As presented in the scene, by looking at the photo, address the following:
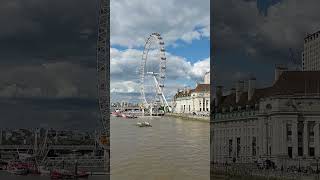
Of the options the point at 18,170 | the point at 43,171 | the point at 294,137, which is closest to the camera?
the point at 294,137

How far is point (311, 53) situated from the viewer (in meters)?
9.70

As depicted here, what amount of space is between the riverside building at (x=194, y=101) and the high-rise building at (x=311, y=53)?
949 cm

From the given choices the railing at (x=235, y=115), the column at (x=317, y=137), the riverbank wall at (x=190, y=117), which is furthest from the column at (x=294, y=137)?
the riverbank wall at (x=190, y=117)

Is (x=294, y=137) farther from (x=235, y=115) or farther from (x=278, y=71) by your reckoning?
(x=278, y=71)

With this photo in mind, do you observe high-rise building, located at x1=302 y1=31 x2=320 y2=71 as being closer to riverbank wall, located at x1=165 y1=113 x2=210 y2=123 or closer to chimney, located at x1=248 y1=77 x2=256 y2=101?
chimney, located at x1=248 y1=77 x2=256 y2=101

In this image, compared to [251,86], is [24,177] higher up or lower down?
lower down

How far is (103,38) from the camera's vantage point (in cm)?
1038

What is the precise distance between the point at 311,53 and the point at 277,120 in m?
1.54

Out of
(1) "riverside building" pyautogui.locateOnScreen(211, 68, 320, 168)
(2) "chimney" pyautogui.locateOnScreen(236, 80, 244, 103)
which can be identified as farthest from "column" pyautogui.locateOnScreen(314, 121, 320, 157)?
(2) "chimney" pyautogui.locateOnScreen(236, 80, 244, 103)

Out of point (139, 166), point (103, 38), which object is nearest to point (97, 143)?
point (103, 38)

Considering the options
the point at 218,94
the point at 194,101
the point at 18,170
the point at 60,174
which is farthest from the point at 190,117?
the point at 18,170

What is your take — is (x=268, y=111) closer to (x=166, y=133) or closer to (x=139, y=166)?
(x=139, y=166)

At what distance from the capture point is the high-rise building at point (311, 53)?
31.0ft

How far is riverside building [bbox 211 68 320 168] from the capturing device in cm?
968
